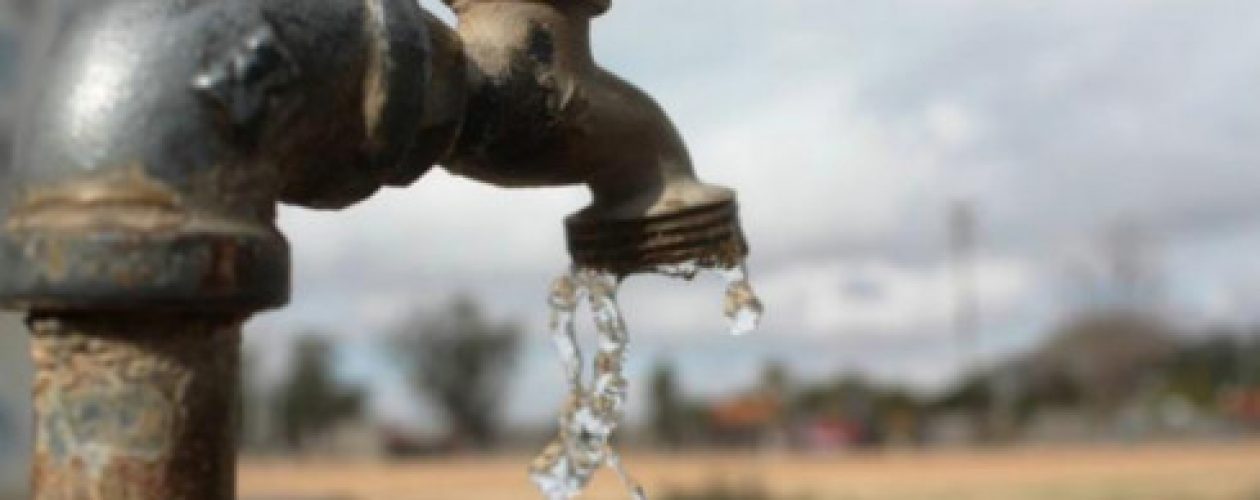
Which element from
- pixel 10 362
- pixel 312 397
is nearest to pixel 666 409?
pixel 312 397

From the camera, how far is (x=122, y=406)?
98cm

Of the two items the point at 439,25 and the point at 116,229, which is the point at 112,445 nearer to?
the point at 116,229

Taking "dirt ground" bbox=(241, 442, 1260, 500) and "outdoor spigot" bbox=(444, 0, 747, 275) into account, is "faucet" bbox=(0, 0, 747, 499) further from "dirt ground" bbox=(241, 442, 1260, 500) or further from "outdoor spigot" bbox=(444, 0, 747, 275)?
"dirt ground" bbox=(241, 442, 1260, 500)

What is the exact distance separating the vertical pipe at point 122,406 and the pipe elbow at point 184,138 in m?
0.03

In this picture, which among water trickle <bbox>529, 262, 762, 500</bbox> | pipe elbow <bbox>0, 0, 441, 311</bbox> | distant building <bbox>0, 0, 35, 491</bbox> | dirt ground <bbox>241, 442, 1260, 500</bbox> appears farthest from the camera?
distant building <bbox>0, 0, 35, 491</bbox>

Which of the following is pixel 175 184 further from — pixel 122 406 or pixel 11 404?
pixel 11 404

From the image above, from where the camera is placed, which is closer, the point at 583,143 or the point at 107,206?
the point at 107,206

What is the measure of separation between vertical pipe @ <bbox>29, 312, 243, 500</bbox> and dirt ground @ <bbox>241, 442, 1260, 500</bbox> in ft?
28.6

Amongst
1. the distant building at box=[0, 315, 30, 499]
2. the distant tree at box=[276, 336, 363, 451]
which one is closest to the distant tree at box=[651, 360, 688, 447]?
the distant tree at box=[276, 336, 363, 451]

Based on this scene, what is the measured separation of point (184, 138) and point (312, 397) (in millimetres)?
53132

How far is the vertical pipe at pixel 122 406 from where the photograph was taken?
0.98m

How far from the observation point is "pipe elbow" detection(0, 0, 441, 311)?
3.18 ft

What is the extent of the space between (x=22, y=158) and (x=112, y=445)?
0.21 m

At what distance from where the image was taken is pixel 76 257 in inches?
37.8
